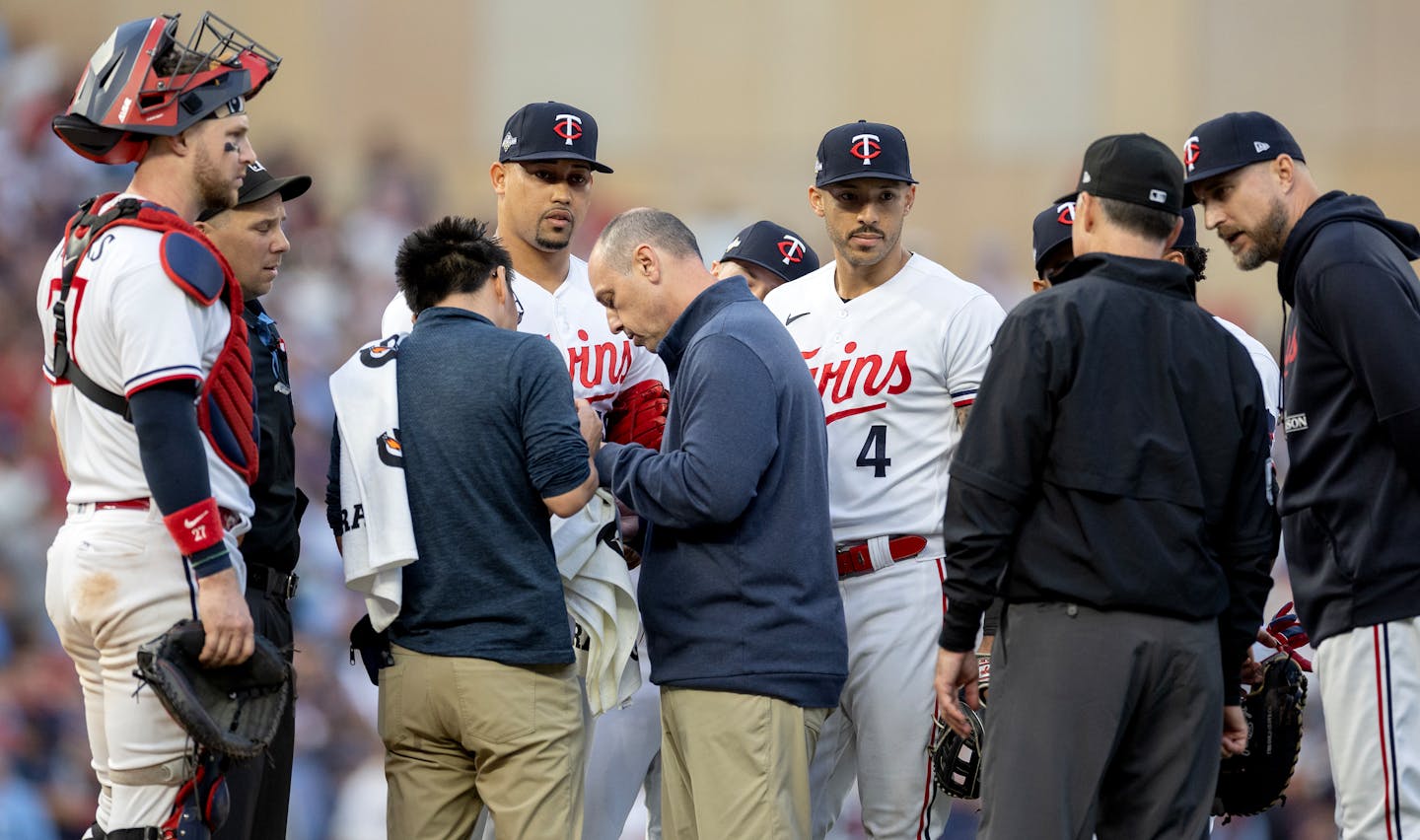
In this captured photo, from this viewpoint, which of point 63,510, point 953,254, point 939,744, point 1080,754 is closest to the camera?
point 1080,754

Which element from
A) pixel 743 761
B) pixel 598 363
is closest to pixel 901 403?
pixel 598 363

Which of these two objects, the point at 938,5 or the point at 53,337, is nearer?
the point at 53,337

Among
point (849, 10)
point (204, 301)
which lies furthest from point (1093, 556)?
point (849, 10)

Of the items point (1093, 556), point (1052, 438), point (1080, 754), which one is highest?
point (1052, 438)

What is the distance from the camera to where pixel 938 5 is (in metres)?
11.0

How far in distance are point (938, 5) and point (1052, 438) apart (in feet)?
27.6

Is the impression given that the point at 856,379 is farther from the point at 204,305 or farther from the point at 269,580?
the point at 204,305

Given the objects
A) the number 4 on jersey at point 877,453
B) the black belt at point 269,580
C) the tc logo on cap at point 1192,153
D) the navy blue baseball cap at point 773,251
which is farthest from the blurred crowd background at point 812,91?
the black belt at point 269,580

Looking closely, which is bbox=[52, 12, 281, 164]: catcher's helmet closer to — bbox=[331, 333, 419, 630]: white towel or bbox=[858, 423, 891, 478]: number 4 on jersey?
bbox=[331, 333, 419, 630]: white towel

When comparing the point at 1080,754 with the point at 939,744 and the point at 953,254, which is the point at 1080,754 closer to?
the point at 939,744

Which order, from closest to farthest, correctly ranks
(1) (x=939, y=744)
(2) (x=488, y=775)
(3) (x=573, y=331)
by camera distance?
(2) (x=488, y=775), (1) (x=939, y=744), (3) (x=573, y=331)

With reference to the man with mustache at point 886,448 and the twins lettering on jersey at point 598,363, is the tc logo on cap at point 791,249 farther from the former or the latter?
the twins lettering on jersey at point 598,363

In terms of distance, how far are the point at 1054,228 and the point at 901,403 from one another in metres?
0.80

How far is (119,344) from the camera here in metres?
3.20
